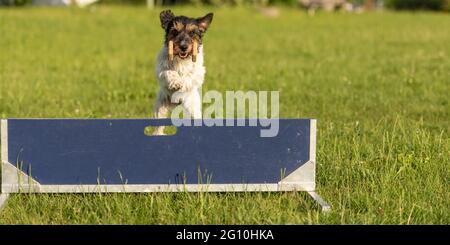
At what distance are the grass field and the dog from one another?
4.32ft

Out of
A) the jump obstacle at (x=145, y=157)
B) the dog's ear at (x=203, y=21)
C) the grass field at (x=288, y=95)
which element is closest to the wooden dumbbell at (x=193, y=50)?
the dog's ear at (x=203, y=21)

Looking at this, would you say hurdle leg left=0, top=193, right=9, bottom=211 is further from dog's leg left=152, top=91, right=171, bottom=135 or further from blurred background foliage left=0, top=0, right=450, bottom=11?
blurred background foliage left=0, top=0, right=450, bottom=11

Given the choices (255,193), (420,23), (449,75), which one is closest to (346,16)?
(420,23)

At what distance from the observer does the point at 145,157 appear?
5.27 metres

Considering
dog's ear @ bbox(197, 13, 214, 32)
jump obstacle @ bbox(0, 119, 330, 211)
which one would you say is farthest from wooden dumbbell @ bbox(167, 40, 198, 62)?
jump obstacle @ bbox(0, 119, 330, 211)

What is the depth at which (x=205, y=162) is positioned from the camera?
534 centimetres

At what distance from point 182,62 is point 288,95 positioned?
15.8 ft

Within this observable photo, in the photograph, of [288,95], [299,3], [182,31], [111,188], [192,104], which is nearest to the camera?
[111,188]

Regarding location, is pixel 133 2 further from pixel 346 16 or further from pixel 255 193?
pixel 255 193

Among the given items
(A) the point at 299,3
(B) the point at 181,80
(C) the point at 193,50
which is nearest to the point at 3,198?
(B) the point at 181,80

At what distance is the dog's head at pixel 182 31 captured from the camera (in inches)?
246

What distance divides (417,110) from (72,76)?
21.5ft

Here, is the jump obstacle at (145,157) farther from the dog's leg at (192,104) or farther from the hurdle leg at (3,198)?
the dog's leg at (192,104)

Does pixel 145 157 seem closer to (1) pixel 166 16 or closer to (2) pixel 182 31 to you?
(2) pixel 182 31
